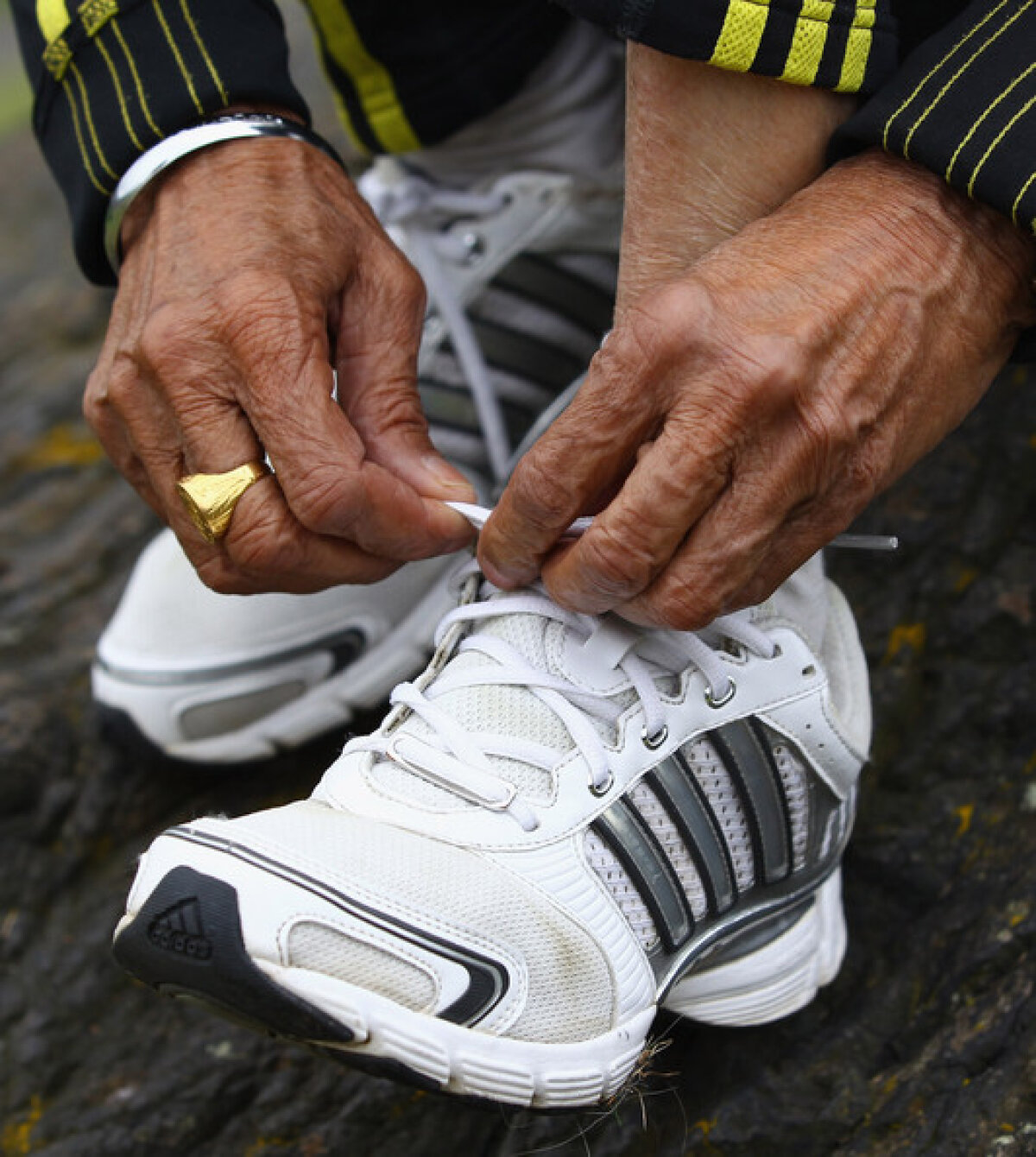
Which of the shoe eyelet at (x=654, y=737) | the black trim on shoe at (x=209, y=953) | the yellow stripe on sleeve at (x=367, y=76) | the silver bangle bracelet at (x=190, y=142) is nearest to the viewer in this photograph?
the black trim on shoe at (x=209, y=953)

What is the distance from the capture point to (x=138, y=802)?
1224 mm

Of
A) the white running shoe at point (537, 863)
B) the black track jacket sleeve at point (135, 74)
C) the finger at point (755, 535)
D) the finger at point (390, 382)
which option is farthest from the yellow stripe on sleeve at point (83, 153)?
the finger at point (755, 535)

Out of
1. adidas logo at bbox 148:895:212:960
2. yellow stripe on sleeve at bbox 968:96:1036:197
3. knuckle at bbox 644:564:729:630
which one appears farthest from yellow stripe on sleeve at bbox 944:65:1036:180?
adidas logo at bbox 148:895:212:960

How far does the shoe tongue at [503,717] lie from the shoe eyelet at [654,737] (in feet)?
0.16

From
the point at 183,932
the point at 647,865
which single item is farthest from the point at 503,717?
the point at 183,932

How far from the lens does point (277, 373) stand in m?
0.80

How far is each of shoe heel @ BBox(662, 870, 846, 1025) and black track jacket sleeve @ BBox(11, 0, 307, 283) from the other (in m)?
0.73

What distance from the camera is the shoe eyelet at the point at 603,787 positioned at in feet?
2.45

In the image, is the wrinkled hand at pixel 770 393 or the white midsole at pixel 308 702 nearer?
the wrinkled hand at pixel 770 393

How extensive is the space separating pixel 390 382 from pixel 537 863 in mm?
359

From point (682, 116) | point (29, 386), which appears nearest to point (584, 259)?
point (682, 116)

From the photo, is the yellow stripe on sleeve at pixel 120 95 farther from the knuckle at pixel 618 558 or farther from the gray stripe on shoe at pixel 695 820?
the gray stripe on shoe at pixel 695 820

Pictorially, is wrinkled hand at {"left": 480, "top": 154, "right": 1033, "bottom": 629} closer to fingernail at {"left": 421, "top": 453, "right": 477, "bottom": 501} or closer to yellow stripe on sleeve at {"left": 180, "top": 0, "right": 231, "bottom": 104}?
fingernail at {"left": 421, "top": 453, "right": 477, "bottom": 501}

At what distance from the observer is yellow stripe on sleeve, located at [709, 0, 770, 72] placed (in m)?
0.69
